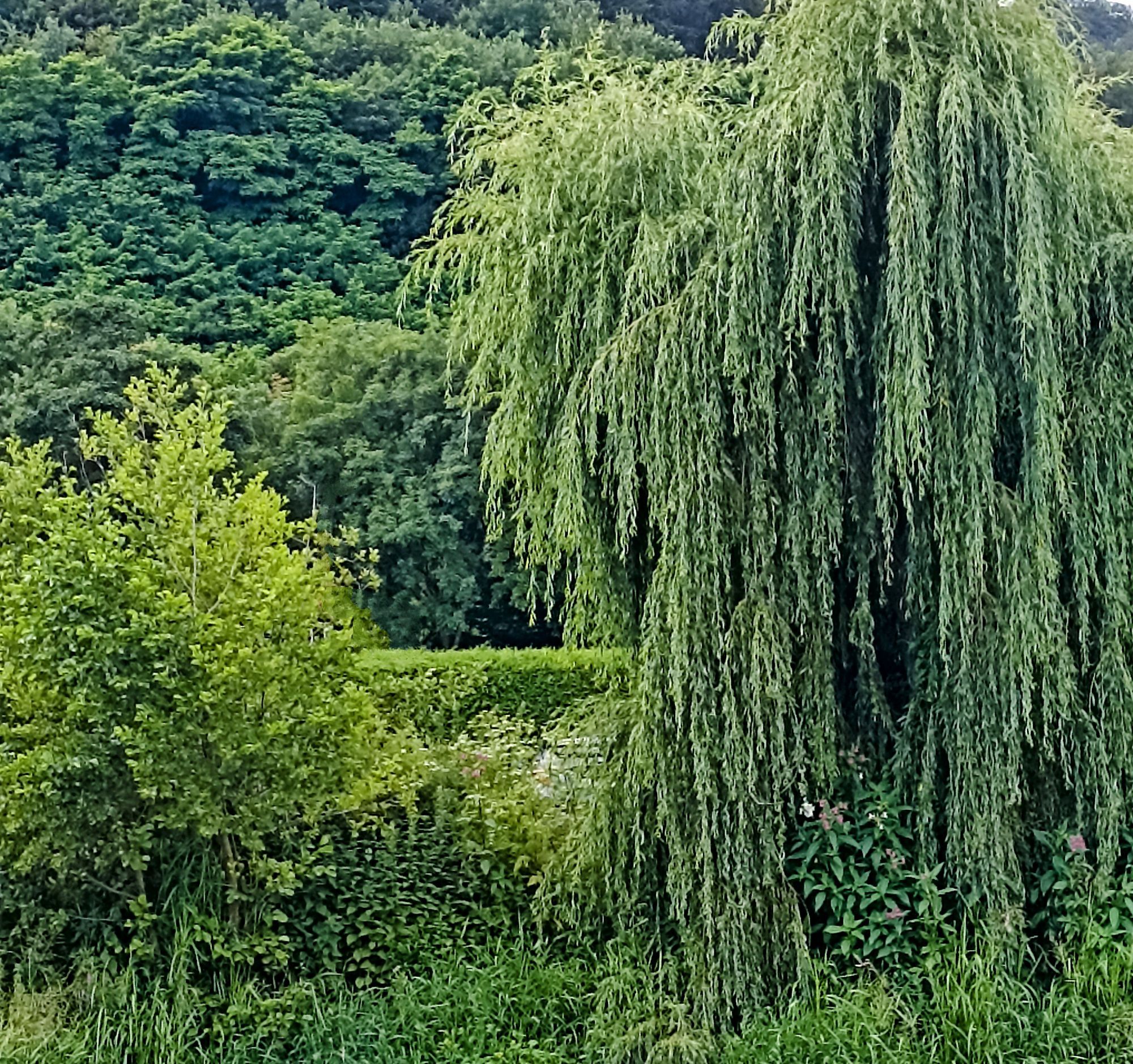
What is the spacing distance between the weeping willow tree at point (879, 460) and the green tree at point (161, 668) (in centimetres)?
130

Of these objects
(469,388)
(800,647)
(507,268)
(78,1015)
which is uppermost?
(507,268)

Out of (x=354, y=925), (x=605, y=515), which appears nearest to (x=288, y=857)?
(x=354, y=925)

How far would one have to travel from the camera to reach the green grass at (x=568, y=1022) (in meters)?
4.50

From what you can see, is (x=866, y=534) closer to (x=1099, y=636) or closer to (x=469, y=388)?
(x=1099, y=636)

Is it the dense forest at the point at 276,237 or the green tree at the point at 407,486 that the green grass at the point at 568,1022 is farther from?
the green tree at the point at 407,486

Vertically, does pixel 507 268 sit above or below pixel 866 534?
above

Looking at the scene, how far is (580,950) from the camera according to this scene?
534 centimetres

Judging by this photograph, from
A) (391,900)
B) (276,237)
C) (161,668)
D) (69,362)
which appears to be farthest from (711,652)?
(276,237)

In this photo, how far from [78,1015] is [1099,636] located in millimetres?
4248

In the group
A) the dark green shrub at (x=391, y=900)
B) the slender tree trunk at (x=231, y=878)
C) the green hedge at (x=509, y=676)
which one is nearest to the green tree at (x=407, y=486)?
the green hedge at (x=509, y=676)

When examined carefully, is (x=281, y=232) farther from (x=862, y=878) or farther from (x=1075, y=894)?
(x=1075, y=894)

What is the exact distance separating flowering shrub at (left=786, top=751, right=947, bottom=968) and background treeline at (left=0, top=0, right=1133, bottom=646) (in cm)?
1252

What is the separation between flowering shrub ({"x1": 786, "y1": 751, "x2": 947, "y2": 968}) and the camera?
4809 millimetres

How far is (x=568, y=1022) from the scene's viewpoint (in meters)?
5.04
